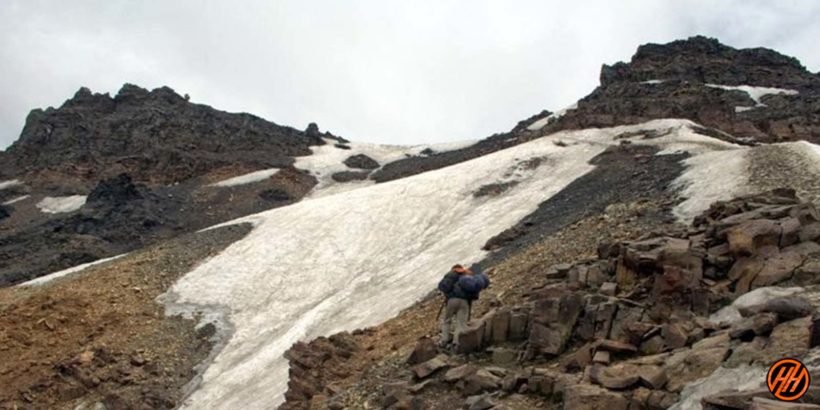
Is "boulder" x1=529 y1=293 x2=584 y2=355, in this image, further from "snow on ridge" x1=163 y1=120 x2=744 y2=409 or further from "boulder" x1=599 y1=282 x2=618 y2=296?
"snow on ridge" x1=163 y1=120 x2=744 y2=409

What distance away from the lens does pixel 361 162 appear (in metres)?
84.6

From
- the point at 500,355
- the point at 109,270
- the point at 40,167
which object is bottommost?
the point at 500,355

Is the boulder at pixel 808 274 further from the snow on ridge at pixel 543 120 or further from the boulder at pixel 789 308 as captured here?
the snow on ridge at pixel 543 120

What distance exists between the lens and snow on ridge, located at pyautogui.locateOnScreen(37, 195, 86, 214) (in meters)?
71.5

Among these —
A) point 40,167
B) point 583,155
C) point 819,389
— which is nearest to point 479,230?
point 583,155

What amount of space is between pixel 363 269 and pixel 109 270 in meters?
13.2

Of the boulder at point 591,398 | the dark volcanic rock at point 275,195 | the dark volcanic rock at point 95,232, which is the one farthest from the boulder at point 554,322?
the dark volcanic rock at point 275,195

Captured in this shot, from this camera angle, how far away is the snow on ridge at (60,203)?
71.5 m

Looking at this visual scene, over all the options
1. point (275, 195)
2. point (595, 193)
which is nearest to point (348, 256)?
point (595, 193)

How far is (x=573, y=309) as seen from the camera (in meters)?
15.3

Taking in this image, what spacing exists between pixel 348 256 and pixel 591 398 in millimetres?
26069

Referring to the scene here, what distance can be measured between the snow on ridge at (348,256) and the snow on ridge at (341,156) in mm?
25842

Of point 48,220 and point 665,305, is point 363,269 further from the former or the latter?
point 48,220

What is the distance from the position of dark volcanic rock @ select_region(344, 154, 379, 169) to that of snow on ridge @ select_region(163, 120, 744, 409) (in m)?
33.6
